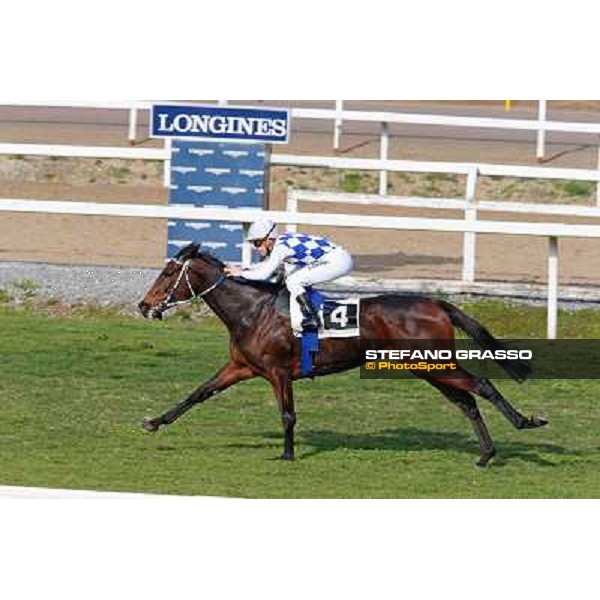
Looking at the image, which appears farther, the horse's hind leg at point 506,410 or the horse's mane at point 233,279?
the horse's mane at point 233,279

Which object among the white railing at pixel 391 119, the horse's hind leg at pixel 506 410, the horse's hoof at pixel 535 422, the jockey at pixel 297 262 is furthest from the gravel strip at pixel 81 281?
the horse's hoof at pixel 535 422

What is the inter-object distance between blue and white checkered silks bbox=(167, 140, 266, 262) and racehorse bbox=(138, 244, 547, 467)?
5389 millimetres

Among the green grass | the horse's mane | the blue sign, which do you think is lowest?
the green grass

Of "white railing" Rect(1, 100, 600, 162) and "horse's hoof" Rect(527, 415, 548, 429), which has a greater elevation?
"white railing" Rect(1, 100, 600, 162)

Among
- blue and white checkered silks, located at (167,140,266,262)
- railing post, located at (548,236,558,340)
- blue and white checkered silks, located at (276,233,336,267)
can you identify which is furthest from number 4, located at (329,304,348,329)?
blue and white checkered silks, located at (167,140,266,262)

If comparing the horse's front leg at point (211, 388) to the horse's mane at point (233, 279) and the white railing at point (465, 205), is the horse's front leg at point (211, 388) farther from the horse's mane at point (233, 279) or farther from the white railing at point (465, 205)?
the white railing at point (465, 205)

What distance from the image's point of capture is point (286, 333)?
11.6 metres

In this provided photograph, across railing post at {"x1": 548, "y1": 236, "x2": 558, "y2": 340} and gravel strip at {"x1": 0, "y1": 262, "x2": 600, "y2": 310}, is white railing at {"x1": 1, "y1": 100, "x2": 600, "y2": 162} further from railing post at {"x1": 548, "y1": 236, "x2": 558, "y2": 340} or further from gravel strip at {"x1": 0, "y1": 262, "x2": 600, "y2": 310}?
railing post at {"x1": 548, "y1": 236, "x2": 558, "y2": 340}

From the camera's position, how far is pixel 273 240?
37.8 feet

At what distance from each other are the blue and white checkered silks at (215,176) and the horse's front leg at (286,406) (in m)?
5.66

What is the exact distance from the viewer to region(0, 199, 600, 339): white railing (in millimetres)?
14945

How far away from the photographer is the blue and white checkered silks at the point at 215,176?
681 inches

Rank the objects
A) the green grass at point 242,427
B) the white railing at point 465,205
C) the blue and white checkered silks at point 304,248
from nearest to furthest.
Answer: the green grass at point 242,427 < the blue and white checkered silks at point 304,248 < the white railing at point 465,205
